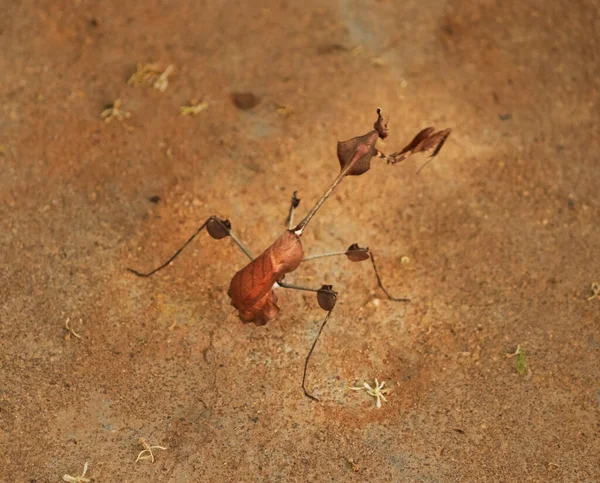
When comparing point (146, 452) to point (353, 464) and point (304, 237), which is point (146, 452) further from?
point (304, 237)

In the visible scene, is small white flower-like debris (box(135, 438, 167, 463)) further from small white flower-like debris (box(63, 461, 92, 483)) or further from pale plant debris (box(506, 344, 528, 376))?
pale plant debris (box(506, 344, 528, 376))

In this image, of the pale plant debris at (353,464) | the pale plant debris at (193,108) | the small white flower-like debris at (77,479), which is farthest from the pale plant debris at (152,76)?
the pale plant debris at (353,464)

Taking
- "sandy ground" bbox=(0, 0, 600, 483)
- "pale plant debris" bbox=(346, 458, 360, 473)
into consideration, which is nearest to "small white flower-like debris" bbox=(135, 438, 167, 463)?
"sandy ground" bbox=(0, 0, 600, 483)

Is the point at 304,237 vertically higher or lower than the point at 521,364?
higher

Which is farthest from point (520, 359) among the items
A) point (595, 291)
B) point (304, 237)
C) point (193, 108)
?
point (193, 108)

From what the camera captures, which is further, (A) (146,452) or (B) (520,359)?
(B) (520,359)
